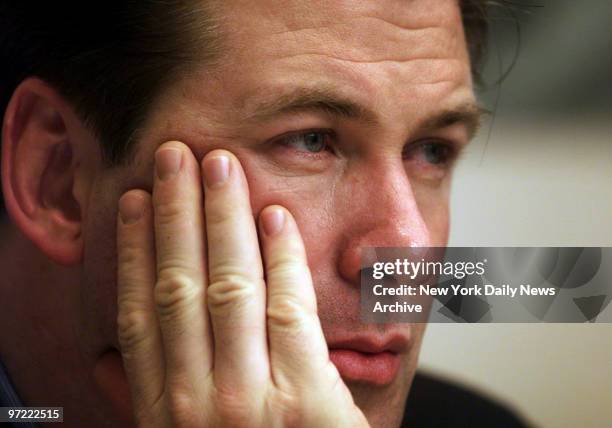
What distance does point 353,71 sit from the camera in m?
1.08

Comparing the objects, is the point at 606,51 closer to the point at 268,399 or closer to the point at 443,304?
the point at 443,304

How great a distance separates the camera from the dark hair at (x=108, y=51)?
110 cm

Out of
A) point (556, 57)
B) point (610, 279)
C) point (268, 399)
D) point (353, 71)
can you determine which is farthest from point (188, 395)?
point (556, 57)

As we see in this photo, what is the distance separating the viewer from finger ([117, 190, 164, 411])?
3.43ft

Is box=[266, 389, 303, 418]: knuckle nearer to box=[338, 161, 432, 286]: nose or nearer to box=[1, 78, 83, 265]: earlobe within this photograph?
box=[338, 161, 432, 286]: nose

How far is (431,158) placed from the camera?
3.98ft

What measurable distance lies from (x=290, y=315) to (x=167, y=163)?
0.79 feet

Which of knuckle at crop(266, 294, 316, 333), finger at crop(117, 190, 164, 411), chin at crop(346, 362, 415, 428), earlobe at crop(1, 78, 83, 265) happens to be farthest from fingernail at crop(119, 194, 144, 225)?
chin at crop(346, 362, 415, 428)

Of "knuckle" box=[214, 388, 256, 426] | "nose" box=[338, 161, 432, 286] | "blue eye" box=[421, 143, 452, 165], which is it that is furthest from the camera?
"blue eye" box=[421, 143, 452, 165]

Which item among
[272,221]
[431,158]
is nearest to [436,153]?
[431,158]

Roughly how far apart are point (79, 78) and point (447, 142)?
0.53m

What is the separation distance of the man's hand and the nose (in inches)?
3.2

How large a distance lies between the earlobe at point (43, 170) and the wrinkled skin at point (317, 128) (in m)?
0.02

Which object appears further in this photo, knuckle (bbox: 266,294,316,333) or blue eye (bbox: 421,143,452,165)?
blue eye (bbox: 421,143,452,165)
